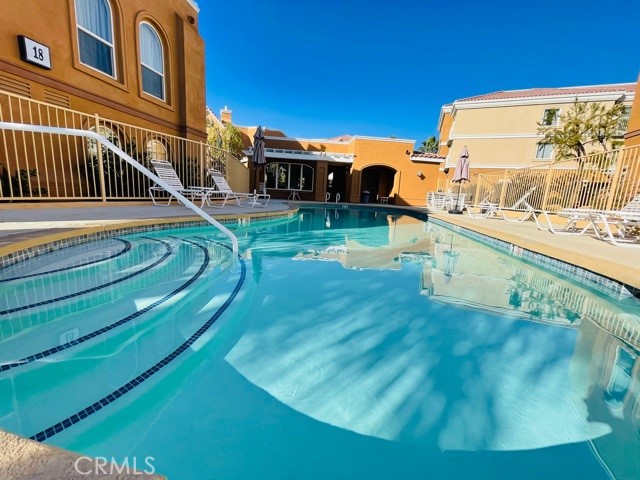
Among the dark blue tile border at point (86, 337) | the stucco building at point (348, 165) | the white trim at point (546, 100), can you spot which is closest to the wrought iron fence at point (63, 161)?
the dark blue tile border at point (86, 337)

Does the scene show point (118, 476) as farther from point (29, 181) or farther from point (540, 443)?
point (29, 181)

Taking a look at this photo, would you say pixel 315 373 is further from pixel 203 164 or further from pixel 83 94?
pixel 203 164

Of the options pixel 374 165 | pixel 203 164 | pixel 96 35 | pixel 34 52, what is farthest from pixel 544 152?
pixel 34 52

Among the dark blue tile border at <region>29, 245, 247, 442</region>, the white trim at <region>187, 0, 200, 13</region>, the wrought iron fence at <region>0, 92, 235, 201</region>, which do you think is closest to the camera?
the dark blue tile border at <region>29, 245, 247, 442</region>

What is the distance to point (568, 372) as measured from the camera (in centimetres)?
189

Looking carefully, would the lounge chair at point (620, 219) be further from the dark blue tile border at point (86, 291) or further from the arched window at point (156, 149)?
the arched window at point (156, 149)

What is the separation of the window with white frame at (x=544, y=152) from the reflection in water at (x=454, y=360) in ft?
59.5

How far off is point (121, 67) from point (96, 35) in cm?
78

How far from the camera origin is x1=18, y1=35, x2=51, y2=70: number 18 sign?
5582 mm

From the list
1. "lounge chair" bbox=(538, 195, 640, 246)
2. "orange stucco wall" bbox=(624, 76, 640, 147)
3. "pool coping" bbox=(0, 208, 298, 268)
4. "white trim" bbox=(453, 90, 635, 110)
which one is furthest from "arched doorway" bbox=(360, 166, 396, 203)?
"lounge chair" bbox=(538, 195, 640, 246)

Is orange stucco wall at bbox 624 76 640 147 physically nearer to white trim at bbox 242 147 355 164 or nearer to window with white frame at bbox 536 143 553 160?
white trim at bbox 242 147 355 164

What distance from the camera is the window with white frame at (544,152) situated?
17.3m

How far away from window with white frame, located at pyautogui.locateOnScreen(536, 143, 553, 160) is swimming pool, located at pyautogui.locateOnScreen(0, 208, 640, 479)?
18534mm

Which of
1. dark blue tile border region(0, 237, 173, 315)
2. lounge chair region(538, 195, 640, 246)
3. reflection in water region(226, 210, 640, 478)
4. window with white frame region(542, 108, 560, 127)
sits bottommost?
reflection in water region(226, 210, 640, 478)
